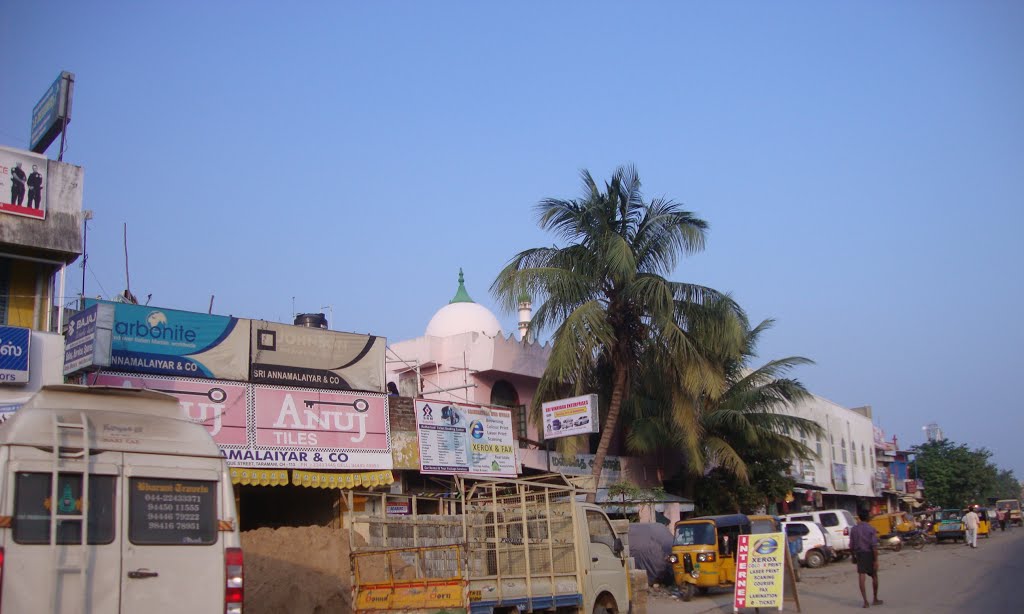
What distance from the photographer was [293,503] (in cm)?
2130

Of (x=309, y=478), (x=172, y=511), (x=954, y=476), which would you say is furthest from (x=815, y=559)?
(x=954, y=476)

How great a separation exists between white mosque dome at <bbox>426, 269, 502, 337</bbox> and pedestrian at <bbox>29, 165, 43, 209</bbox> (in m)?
15.0

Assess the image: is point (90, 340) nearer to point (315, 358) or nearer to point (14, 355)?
point (14, 355)

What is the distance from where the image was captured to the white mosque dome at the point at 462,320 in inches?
1206

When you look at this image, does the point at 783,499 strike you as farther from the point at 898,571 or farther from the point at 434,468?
the point at 434,468

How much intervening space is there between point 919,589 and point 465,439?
10.2 meters

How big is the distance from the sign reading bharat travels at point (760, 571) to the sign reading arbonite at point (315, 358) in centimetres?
940

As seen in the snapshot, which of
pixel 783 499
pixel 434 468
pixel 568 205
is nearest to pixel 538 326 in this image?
pixel 568 205

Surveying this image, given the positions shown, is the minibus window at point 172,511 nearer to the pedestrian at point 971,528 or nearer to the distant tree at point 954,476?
the pedestrian at point 971,528

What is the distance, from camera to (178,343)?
58.2 feet

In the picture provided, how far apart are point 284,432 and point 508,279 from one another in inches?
346

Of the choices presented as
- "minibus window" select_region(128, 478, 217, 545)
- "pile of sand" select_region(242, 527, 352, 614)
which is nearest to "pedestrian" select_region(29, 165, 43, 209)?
"pile of sand" select_region(242, 527, 352, 614)

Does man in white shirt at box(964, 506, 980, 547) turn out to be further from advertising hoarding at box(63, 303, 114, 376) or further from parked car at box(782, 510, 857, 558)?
advertising hoarding at box(63, 303, 114, 376)

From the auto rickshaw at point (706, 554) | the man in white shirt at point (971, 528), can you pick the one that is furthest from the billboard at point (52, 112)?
the man in white shirt at point (971, 528)
